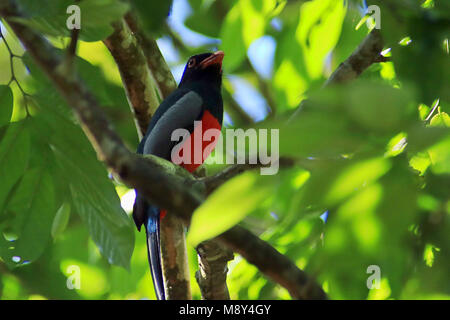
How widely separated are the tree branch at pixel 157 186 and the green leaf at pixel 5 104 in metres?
1.70

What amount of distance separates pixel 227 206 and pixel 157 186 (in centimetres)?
14

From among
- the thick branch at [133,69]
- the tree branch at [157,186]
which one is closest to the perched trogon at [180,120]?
the thick branch at [133,69]

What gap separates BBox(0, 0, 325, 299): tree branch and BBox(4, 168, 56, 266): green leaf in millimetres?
1627

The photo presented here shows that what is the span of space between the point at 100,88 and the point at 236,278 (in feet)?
4.51

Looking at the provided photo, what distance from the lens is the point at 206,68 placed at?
235 inches

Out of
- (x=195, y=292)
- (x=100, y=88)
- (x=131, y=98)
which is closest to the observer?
(x=100, y=88)

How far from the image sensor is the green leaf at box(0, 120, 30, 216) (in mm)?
2891

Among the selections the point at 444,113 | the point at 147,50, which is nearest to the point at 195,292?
the point at 147,50

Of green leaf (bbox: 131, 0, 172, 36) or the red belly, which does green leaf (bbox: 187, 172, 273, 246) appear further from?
the red belly

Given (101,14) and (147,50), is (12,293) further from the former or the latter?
(101,14)

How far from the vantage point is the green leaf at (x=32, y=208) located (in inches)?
117

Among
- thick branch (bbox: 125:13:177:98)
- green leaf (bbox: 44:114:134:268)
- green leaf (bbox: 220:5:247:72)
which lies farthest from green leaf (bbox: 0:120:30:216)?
thick branch (bbox: 125:13:177:98)

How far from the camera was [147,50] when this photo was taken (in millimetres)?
4559

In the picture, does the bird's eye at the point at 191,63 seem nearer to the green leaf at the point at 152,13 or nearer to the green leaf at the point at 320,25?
the green leaf at the point at 320,25
